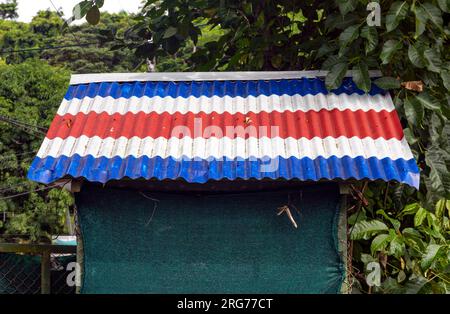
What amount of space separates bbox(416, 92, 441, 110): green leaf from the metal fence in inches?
113

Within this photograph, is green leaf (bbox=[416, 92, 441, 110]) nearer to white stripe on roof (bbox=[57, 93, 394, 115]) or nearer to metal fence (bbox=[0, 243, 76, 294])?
white stripe on roof (bbox=[57, 93, 394, 115])

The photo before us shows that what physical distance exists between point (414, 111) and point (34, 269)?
313 centimetres

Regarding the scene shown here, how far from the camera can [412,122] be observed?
405cm

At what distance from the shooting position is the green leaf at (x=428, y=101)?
4102mm

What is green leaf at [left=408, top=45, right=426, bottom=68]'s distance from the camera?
13.4 ft

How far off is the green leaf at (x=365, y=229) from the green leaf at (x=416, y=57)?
1.14m

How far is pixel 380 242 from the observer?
12.1 feet

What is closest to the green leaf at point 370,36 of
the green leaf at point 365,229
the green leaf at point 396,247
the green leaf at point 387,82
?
the green leaf at point 387,82

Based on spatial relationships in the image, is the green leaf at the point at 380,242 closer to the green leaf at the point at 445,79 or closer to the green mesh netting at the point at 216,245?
the green mesh netting at the point at 216,245

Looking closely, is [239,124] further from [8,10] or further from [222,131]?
[8,10]

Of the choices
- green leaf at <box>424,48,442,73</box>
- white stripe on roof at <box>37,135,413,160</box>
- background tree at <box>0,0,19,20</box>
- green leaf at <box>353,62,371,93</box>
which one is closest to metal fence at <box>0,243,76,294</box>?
white stripe on roof at <box>37,135,413,160</box>
